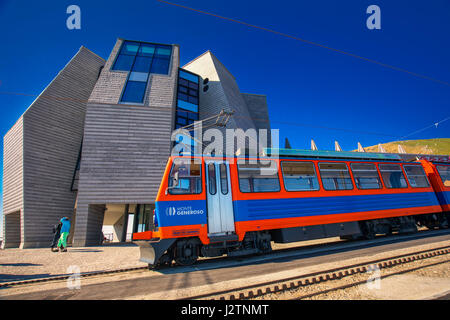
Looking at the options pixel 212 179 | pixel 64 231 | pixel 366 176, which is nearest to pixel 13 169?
pixel 64 231

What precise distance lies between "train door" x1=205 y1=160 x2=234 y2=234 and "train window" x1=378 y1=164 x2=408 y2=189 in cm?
707

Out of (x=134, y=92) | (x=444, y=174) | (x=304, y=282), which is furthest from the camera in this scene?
(x=134, y=92)

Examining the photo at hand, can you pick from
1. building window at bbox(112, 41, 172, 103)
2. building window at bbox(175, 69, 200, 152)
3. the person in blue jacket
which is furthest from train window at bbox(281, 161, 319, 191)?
building window at bbox(112, 41, 172, 103)

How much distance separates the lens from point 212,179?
6.29 meters

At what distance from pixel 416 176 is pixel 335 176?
16.8 ft

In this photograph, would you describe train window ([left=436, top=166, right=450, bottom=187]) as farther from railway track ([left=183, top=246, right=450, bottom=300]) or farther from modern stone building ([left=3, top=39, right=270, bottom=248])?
modern stone building ([left=3, top=39, right=270, bottom=248])

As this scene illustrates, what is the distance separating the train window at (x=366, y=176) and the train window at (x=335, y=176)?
15.5 inches

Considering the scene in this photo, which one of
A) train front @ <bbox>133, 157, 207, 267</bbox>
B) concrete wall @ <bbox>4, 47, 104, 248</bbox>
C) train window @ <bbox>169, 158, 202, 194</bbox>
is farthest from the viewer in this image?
concrete wall @ <bbox>4, 47, 104, 248</bbox>

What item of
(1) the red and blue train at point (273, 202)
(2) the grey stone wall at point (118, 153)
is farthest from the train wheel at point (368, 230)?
(2) the grey stone wall at point (118, 153)

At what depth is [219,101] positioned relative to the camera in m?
24.4

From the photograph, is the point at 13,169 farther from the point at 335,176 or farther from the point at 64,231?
the point at 335,176

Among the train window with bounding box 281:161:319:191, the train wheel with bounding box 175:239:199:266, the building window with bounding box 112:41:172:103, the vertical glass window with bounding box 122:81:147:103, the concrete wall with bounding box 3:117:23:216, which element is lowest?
the train wheel with bounding box 175:239:199:266

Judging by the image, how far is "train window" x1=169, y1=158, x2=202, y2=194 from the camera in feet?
19.3
